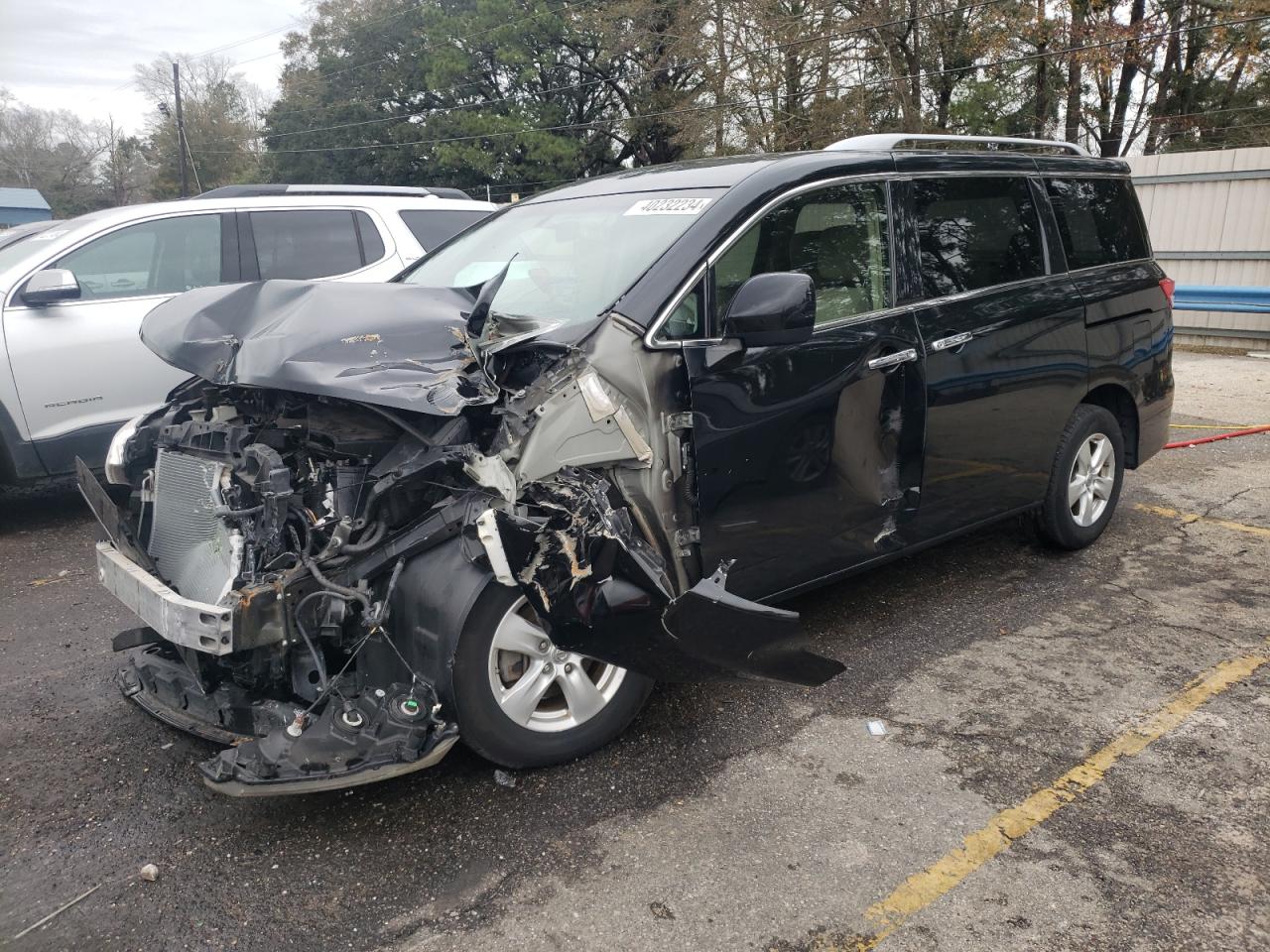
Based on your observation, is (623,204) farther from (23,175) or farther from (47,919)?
(23,175)

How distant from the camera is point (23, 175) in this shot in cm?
6200

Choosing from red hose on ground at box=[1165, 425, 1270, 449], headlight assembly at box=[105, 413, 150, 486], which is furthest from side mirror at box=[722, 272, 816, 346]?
red hose on ground at box=[1165, 425, 1270, 449]

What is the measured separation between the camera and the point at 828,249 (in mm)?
3660

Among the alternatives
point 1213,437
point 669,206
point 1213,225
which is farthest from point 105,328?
point 1213,225

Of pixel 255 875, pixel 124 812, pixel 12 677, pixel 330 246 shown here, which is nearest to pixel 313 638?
pixel 255 875

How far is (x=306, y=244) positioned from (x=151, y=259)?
98cm

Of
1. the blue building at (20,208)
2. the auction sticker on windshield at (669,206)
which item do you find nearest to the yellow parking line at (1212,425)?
the auction sticker on windshield at (669,206)

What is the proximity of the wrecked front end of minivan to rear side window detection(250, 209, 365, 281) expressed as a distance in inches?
140

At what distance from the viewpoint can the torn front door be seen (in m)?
3.20

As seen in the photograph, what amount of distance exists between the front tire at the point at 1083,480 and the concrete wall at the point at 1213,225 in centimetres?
971

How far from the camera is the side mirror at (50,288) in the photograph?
5.48m

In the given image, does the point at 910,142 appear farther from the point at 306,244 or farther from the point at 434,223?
the point at 306,244

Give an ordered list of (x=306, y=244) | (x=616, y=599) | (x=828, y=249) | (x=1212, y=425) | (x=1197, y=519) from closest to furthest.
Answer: (x=616, y=599), (x=828, y=249), (x=1197, y=519), (x=306, y=244), (x=1212, y=425)

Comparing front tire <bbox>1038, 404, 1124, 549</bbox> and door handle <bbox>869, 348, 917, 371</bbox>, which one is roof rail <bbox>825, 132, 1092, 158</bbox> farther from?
front tire <bbox>1038, 404, 1124, 549</bbox>
